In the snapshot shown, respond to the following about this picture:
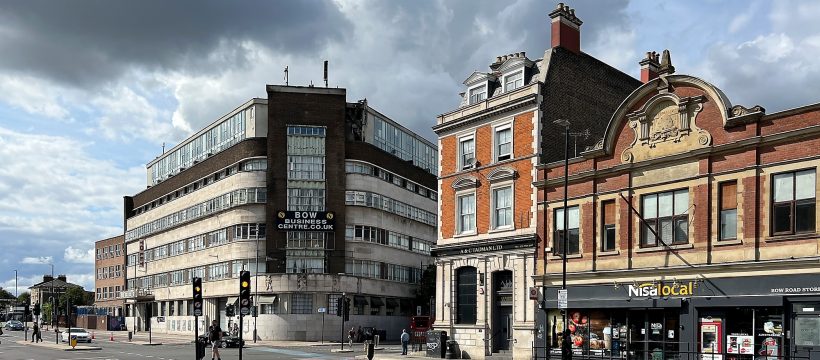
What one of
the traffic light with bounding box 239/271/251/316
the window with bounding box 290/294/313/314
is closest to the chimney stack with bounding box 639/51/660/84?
the traffic light with bounding box 239/271/251/316

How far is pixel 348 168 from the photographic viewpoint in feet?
253

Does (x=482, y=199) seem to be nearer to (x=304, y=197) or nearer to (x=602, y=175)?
(x=602, y=175)

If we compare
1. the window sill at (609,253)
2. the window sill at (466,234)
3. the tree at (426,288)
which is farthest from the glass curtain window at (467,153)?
the tree at (426,288)

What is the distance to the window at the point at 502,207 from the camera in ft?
134

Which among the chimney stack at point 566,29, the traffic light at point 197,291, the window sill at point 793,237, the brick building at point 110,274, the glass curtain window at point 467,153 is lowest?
the brick building at point 110,274

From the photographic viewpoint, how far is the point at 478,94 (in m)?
44.9

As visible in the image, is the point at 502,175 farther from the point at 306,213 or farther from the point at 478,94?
the point at 306,213

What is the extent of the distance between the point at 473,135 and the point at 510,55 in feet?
16.7

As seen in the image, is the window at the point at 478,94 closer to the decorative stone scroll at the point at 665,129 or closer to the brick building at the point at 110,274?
the decorative stone scroll at the point at 665,129

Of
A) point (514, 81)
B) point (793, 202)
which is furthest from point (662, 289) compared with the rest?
point (514, 81)

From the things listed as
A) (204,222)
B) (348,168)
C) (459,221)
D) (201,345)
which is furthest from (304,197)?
(201,345)

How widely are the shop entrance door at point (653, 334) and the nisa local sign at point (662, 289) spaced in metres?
0.73

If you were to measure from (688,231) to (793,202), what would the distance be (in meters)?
4.45

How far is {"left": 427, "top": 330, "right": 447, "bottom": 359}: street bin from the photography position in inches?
1689
